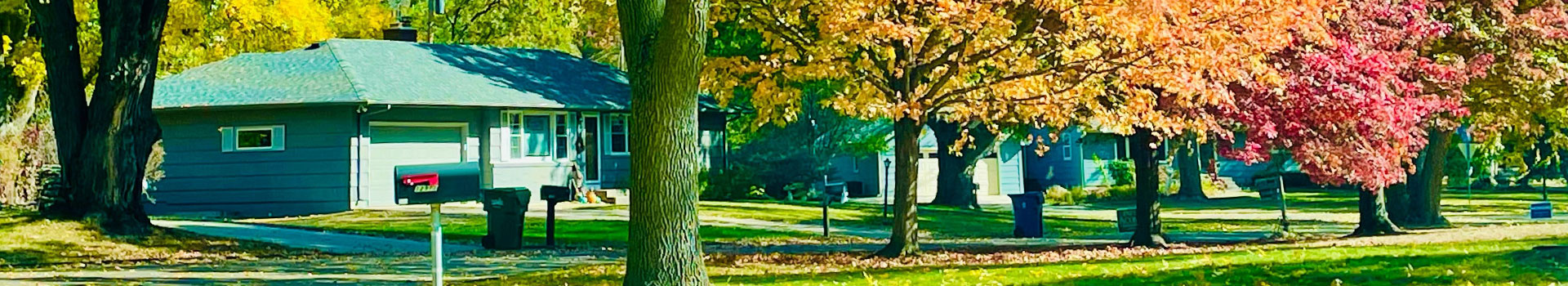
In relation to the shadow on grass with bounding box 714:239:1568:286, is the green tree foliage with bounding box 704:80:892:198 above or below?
above

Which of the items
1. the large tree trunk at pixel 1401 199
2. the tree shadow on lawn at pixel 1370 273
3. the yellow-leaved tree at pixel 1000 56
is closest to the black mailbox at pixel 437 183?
the tree shadow on lawn at pixel 1370 273

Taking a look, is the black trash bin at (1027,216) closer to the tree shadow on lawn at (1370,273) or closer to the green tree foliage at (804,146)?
the tree shadow on lawn at (1370,273)

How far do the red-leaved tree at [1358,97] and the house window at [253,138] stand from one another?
18.6 meters

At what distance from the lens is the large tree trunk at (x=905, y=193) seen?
20281 millimetres

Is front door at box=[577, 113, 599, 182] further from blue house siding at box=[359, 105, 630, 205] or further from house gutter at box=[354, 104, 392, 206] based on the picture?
house gutter at box=[354, 104, 392, 206]

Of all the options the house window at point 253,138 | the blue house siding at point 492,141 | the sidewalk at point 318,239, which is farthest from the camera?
the blue house siding at point 492,141

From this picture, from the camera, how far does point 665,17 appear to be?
12.6 meters

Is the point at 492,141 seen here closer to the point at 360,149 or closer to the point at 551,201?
the point at 360,149

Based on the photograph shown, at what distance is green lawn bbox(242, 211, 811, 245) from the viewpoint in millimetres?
26312

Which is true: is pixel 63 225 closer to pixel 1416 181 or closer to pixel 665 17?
pixel 665 17

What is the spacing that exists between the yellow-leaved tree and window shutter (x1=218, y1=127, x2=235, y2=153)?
1721 centimetres

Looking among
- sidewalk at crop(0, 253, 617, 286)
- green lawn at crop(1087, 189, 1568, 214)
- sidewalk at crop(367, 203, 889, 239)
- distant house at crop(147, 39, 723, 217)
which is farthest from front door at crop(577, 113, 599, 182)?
sidewalk at crop(0, 253, 617, 286)

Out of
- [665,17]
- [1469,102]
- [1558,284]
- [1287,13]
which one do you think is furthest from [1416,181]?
[665,17]

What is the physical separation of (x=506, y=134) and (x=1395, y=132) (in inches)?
744
